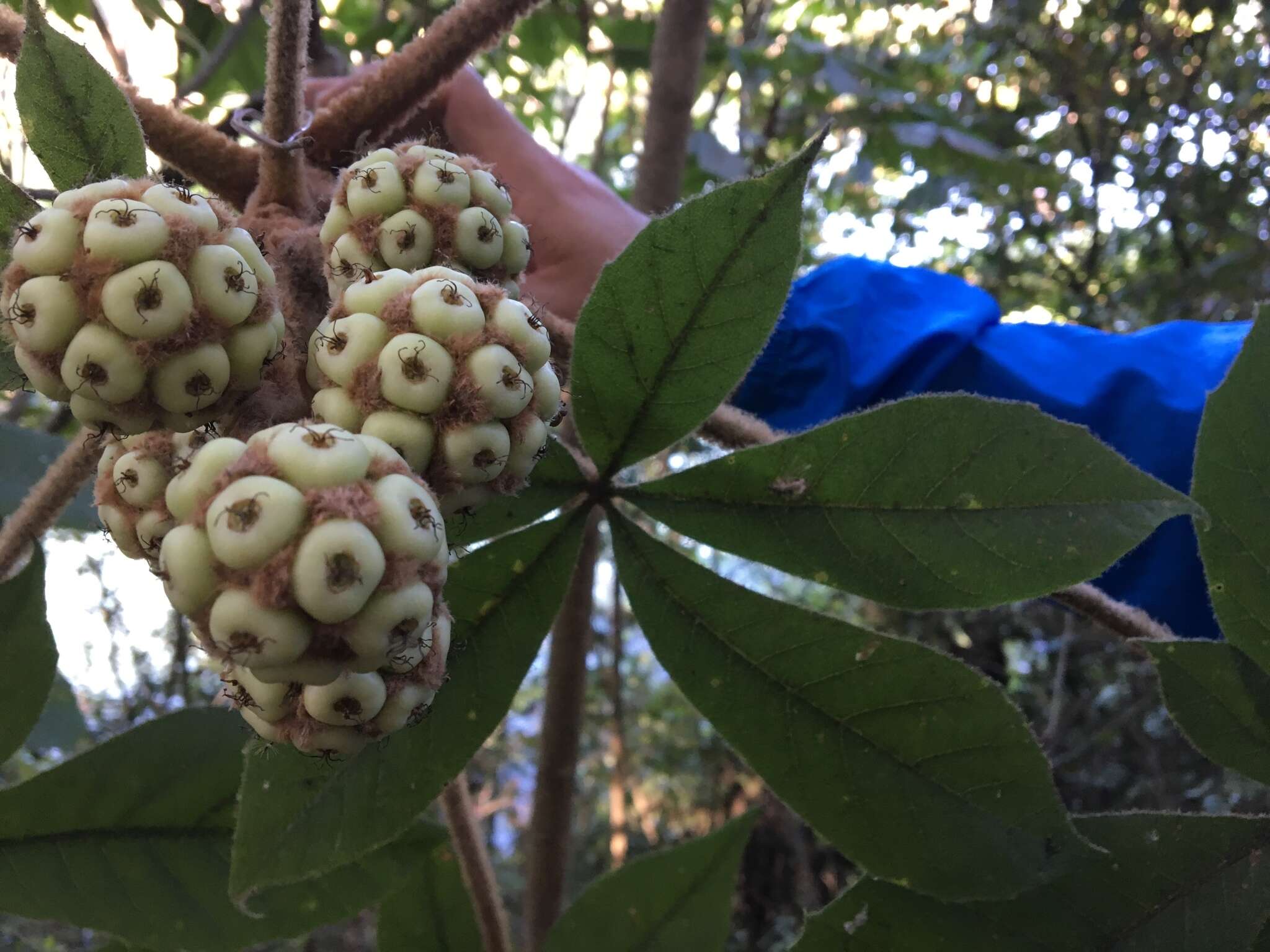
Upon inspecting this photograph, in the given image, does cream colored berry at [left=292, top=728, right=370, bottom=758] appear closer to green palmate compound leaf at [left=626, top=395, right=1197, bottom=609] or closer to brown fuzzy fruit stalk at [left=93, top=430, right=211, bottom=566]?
brown fuzzy fruit stalk at [left=93, top=430, right=211, bottom=566]

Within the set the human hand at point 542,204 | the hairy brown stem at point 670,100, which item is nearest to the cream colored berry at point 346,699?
the human hand at point 542,204

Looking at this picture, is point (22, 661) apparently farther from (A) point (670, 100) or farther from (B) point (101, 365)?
(A) point (670, 100)

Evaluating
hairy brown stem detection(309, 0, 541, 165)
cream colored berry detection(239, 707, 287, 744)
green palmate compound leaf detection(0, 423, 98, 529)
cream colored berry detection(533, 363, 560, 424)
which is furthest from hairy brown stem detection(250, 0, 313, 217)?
green palmate compound leaf detection(0, 423, 98, 529)

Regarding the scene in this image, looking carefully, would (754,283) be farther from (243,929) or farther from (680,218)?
(243,929)

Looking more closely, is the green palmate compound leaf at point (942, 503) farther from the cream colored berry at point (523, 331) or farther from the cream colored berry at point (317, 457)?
the cream colored berry at point (317, 457)

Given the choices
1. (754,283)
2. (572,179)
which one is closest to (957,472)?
(754,283)
